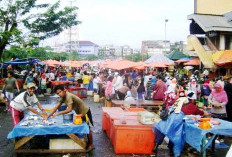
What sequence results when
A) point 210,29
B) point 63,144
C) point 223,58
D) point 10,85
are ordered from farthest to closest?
point 210,29 < point 223,58 < point 10,85 < point 63,144

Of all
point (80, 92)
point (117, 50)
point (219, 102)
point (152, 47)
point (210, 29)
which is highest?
point (117, 50)

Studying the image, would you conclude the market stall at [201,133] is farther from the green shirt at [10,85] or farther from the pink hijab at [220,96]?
the green shirt at [10,85]

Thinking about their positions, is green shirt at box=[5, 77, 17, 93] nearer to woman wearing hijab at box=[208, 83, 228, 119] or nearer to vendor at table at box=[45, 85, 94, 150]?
vendor at table at box=[45, 85, 94, 150]

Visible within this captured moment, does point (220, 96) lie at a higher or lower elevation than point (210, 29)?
lower

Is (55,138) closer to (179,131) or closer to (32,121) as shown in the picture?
(32,121)

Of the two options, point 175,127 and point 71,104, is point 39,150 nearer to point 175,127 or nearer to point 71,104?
point 71,104

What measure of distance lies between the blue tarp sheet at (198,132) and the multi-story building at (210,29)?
1294 cm

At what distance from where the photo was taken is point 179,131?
650 centimetres

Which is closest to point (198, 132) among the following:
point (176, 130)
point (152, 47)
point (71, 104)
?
point (176, 130)

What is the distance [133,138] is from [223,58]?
12.7 meters

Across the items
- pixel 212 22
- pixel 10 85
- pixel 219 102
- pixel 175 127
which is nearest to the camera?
pixel 175 127

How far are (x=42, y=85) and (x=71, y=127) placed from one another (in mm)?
13323

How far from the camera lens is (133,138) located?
23.0 feet

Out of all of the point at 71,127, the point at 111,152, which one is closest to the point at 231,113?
the point at 111,152
